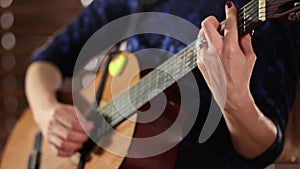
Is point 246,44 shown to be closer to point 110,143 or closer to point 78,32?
point 110,143

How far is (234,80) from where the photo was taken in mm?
938

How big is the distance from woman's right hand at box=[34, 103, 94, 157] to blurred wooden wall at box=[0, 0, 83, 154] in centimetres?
108

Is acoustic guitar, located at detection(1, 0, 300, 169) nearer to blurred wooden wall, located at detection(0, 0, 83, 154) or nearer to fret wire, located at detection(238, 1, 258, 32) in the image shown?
fret wire, located at detection(238, 1, 258, 32)

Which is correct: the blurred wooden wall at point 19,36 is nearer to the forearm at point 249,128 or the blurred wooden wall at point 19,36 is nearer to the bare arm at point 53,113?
the bare arm at point 53,113

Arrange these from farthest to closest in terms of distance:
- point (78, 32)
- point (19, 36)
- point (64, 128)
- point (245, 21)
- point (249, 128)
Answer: point (19, 36), point (78, 32), point (64, 128), point (249, 128), point (245, 21)

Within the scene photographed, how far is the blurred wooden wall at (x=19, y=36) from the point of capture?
2408mm

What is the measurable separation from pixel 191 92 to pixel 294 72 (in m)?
0.18

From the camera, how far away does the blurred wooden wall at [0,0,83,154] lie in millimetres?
2408

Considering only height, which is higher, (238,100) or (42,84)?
(238,100)

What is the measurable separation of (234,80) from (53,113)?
508mm

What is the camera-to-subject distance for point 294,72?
111cm

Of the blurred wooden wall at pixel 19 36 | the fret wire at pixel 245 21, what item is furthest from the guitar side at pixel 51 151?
the blurred wooden wall at pixel 19 36

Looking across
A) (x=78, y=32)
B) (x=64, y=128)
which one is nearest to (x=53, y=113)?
(x=64, y=128)

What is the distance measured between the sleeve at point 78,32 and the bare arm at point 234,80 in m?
0.39
